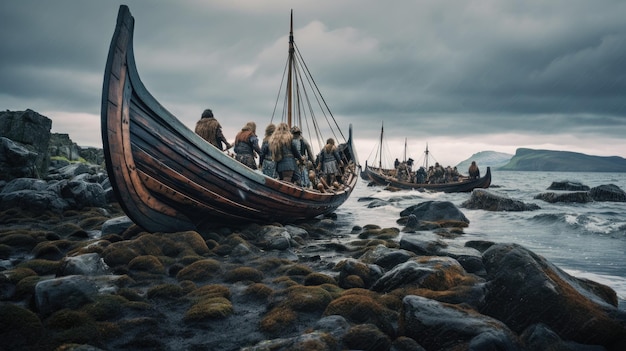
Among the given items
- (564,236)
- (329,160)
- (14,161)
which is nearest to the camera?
(564,236)

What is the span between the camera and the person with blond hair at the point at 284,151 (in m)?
11.4

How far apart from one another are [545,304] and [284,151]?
8634 mm

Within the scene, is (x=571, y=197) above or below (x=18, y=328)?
above

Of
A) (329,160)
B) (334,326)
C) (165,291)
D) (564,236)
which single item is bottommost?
(564,236)

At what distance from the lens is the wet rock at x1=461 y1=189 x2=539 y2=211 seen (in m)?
19.7

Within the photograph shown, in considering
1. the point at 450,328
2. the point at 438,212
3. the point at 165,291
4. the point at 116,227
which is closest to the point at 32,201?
the point at 116,227

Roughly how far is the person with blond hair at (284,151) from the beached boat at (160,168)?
2.06m

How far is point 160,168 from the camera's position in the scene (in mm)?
7223

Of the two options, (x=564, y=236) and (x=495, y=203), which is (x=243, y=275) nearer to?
(x=564, y=236)

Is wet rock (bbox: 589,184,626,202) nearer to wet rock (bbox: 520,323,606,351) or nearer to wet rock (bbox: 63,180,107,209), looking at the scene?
wet rock (bbox: 520,323,606,351)

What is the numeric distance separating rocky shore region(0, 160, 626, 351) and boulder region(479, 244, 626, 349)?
1cm

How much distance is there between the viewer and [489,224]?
15.6 meters

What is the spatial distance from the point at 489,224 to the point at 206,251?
1282 cm

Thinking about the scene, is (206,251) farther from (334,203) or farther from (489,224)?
(489,224)
